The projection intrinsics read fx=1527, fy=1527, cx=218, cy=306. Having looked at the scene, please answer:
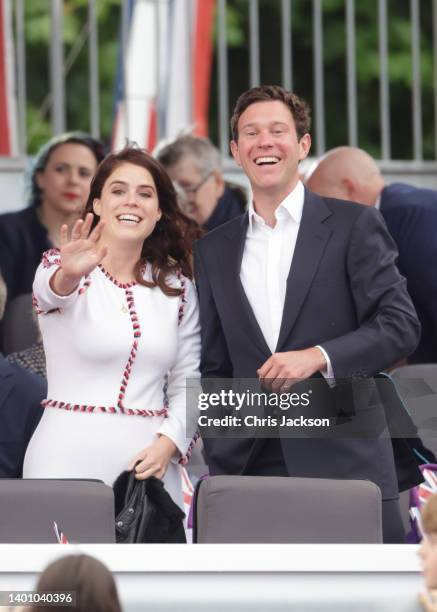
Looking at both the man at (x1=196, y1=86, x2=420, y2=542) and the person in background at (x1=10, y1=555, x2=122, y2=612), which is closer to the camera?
the person in background at (x1=10, y1=555, x2=122, y2=612)

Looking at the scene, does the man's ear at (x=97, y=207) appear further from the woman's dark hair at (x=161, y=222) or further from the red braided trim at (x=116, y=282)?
the red braided trim at (x=116, y=282)

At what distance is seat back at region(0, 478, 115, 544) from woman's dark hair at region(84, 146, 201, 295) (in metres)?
0.84

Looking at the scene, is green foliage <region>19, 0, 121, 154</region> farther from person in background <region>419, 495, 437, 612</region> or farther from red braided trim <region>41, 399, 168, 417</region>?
person in background <region>419, 495, 437, 612</region>

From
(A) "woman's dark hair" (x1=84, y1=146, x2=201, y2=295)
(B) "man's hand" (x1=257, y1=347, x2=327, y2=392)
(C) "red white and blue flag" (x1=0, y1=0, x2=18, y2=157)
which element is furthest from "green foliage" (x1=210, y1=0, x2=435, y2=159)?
(B) "man's hand" (x1=257, y1=347, x2=327, y2=392)

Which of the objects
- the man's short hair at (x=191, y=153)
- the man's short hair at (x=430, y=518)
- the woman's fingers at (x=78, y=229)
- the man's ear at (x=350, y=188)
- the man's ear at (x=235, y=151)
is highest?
the man's ear at (x=235, y=151)

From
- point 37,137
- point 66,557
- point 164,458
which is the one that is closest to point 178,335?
point 164,458

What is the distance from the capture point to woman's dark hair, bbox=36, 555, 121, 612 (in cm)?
205

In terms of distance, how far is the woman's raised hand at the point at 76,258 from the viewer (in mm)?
3658

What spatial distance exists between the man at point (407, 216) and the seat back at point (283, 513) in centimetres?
144

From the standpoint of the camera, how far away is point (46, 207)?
5.87 m

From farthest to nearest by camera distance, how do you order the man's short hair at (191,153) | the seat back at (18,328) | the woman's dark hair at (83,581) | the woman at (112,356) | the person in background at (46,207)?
the man's short hair at (191,153), the person in background at (46,207), the seat back at (18,328), the woman at (112,356), the woman's dark hair at (83,581)

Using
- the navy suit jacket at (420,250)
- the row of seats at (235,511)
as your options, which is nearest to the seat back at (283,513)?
the row of seats at (235,511)

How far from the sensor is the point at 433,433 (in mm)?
4117

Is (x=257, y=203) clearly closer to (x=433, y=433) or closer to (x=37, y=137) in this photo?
(x=433, y=433)
